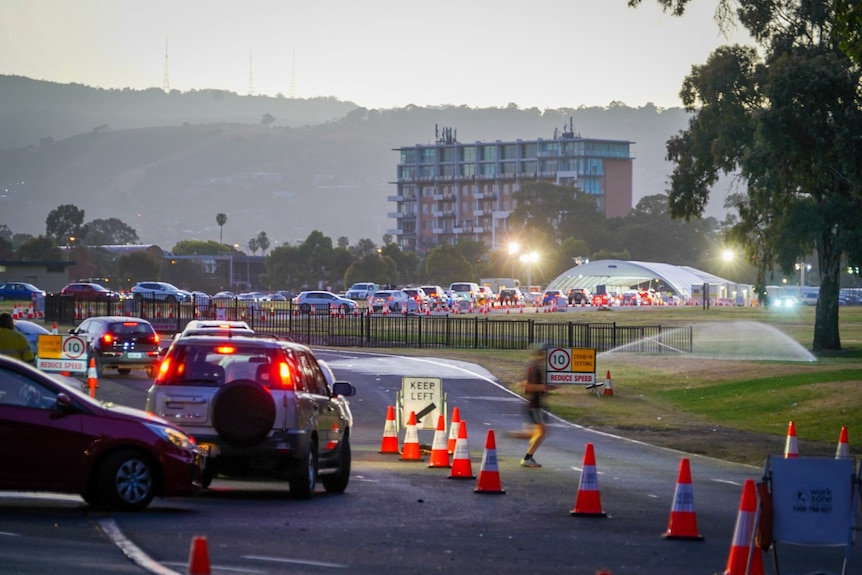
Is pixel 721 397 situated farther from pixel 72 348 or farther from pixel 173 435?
pixel 173 435

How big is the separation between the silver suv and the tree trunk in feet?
119


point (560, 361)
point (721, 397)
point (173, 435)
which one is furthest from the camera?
Result: point (560, 361)

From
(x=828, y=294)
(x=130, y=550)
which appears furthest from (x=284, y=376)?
(x=828, y=294)

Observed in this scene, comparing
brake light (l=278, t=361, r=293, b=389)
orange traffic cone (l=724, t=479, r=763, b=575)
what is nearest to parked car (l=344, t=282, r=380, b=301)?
brake light (l=278, t=361, r=293, b=389)

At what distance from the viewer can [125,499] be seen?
1436 cm

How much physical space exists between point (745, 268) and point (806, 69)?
146 metres

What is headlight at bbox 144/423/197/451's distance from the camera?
14297mm

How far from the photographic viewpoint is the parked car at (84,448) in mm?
13805

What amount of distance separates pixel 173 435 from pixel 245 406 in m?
1.27

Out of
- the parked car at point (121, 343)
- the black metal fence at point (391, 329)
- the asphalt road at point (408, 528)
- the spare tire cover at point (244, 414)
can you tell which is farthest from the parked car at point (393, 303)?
the spare tire cover at point (244, 414)

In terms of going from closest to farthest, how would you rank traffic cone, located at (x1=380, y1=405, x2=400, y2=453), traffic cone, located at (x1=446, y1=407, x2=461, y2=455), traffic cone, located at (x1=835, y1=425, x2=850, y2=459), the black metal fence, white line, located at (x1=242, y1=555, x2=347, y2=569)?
white line, located at (x1=242, y1=555, x2=347, y2=569) < traffic cone, located at (x1=835, y1=425, x2=850, y2=459) < traffic cone, located at (x1=446, y1=407, x2=461, y2=455) < traffic cone, located at (x1=380, y1=405, x2=400, y2=453) < the black metal fence

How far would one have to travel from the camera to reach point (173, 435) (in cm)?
1442

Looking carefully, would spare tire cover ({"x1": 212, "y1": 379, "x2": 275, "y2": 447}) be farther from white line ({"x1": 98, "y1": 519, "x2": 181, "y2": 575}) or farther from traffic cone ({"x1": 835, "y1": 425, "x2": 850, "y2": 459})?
traffic cone ({"x1": 835, "y1": 425, "x2": 850, "y2": 459})

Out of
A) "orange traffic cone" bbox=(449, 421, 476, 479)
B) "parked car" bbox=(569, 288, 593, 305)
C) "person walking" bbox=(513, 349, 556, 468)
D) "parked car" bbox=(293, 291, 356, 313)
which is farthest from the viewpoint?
"parked car" bbox=(569, 288, 593, 305)
